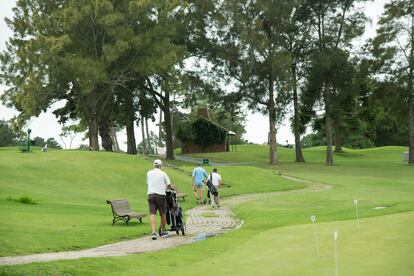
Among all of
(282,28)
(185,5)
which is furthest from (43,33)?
(282,28)

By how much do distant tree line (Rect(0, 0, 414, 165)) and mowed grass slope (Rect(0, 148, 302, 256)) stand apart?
14238 mm

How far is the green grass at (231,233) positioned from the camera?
995 centimetres

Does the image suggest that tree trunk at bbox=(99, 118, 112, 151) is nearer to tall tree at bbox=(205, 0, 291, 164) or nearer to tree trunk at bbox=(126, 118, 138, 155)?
tree trunk at bbox=(126, 118, 138, 155)

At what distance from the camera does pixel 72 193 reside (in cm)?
3056

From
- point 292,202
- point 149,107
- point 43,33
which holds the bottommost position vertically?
point 292,202

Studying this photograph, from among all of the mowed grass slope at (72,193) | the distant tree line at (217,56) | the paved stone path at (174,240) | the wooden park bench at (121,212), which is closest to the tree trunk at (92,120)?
the distant tree line at (217,56)

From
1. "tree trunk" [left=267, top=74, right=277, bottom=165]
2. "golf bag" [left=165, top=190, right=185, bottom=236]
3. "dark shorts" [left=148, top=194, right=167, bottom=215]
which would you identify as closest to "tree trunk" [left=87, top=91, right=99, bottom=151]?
"tree trunk" [left=267, top=74, right=277, bottom=165]

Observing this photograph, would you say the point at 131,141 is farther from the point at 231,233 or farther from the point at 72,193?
the point at 231,233

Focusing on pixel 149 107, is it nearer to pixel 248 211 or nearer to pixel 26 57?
pixel 26 57

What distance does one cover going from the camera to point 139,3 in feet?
179

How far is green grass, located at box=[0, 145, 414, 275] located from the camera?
392 inches

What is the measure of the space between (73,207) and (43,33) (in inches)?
1394

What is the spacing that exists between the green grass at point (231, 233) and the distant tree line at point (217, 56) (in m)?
14.5

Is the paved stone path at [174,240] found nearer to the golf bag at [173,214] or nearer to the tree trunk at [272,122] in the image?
the golf bag at [173,214]
